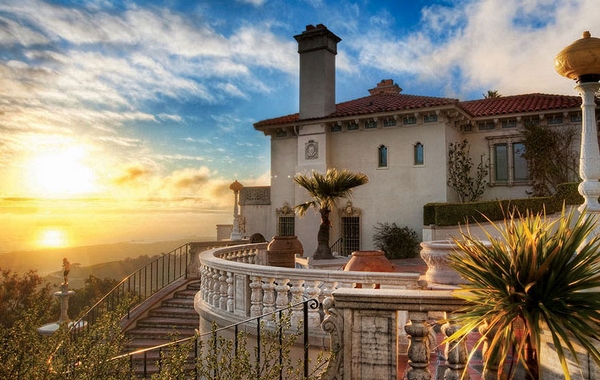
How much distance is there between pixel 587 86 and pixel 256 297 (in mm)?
5865

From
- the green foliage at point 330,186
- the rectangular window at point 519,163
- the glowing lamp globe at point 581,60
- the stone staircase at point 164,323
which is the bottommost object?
the stone staircase at point 164,323

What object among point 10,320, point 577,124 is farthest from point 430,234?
point 10,320

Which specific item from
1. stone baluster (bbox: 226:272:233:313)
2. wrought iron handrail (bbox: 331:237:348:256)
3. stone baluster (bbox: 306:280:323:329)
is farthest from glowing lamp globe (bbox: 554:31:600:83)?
wrought iron handrail (bbox: 331:237:348:256)

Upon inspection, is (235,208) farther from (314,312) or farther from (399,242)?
(314,312)

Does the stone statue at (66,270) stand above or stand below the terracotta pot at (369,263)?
below

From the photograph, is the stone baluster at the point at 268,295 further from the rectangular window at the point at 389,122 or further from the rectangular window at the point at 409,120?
the rectangular window at the point at 389,122

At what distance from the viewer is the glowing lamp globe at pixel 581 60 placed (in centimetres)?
496

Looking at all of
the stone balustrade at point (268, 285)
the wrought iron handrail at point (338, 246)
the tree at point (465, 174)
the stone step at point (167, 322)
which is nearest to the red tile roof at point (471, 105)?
the tree at point (465, 174)

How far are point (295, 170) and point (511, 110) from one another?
39.0ft

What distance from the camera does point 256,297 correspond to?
316 inches

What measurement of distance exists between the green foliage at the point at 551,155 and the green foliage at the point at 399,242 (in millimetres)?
6613

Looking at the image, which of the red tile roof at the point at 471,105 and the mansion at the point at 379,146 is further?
the mansion at the point at 379,146

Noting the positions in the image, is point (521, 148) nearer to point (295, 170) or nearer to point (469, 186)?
point (469, 186)

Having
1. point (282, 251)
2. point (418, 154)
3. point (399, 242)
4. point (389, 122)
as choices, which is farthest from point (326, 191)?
point (389, 122)
